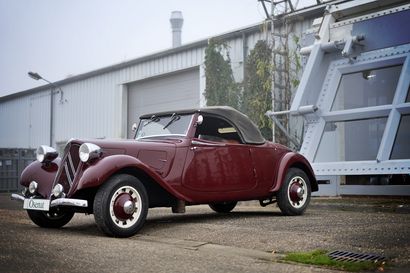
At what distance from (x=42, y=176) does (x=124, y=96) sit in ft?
44.5

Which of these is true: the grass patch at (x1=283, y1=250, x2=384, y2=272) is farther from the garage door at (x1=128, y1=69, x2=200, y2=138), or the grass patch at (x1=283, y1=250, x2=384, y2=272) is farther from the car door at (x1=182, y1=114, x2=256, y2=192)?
the garage door at (x1=128, y1=69, x2=200, y2=138)

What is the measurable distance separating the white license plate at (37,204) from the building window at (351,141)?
184 inches

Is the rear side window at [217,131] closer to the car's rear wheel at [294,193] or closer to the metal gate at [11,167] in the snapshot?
the car's rear wheel at [294,193]

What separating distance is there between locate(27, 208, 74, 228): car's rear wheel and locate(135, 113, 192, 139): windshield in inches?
57.0

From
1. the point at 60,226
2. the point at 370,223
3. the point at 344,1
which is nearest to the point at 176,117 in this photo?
the point at 60,226

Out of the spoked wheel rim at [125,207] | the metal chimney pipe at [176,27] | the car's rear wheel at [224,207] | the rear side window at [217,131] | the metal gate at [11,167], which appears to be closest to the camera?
the spoked wheel rim at [125,207]

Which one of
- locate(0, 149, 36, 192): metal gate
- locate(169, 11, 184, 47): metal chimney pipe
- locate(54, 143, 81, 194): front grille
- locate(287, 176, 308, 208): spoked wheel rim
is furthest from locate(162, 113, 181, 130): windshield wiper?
locate(169, 11, 184, 47): metal chimney pipe

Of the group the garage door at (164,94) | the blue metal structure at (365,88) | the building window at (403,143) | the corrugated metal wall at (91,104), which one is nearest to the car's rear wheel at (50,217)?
the blue metal structure at (365,88)

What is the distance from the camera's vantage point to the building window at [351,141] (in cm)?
872

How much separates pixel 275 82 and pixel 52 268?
10279 mm

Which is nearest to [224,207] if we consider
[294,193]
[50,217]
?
[294,193]

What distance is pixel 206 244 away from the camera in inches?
186

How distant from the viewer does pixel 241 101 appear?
47.0ft

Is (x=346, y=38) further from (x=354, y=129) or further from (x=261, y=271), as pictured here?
(x=261, y=271)
